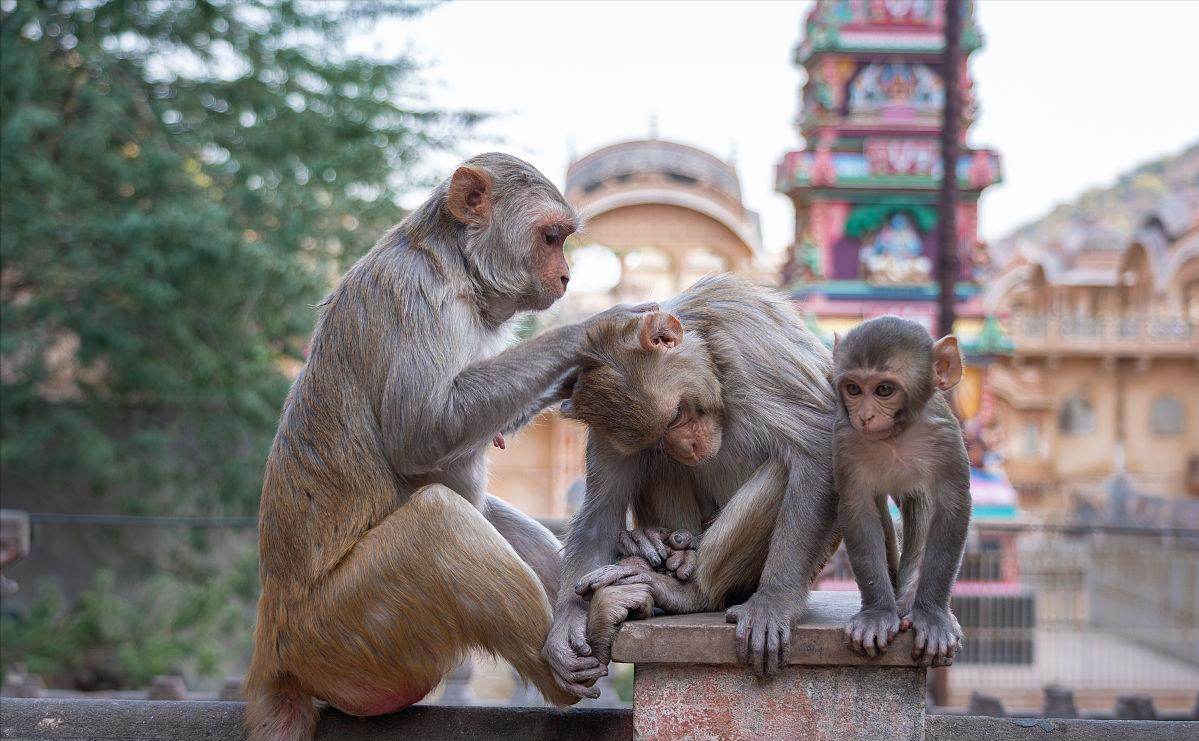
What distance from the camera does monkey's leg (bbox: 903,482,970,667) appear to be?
2.48 meters

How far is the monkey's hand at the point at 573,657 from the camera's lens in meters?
2.61

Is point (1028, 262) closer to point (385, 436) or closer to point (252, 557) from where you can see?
point (252, 557)

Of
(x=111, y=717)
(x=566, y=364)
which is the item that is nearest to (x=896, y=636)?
(x=566, y=364)

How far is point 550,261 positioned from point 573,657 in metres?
0.99

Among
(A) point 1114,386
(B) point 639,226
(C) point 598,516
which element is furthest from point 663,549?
(A) point 1114,386

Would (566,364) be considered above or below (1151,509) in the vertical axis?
above

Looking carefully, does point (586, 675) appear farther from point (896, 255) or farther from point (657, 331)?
point (896, 255)

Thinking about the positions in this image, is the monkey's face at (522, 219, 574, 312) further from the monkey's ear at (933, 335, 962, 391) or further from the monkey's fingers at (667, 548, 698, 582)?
the monkey's ear at (933, 335, 962, 391)

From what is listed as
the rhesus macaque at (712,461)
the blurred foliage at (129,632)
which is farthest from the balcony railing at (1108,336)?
the rhesus macaque at (712,461)

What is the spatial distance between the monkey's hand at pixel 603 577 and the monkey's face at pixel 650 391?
0.28 m

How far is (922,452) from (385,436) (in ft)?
4.06

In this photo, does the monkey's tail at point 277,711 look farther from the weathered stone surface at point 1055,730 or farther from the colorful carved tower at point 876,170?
the colorful carved tower at point 876,170

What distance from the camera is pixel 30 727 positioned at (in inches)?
126

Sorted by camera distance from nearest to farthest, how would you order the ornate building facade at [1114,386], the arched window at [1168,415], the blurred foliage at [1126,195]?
the ornate building facade at [1114,386] → the arched window at [1168,415] → the blurred foliage at [1126,195]
